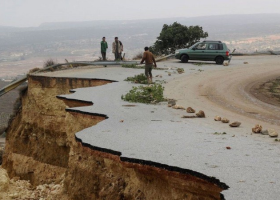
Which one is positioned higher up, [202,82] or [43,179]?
[202,82]

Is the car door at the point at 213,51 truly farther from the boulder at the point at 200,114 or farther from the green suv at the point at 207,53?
the boulder at the point at 200,114

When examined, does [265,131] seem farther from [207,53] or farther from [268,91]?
[207,53]

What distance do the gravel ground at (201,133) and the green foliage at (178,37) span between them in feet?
70.6

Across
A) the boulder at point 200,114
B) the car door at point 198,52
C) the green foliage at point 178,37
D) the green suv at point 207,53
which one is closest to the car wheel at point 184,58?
the green suv at point 207,53

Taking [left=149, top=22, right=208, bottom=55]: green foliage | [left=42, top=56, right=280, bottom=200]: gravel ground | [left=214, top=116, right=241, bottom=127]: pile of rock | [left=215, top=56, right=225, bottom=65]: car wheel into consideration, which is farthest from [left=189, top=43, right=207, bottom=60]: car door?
[left=214, top=116, right=241, bottom=127]: pile of rock

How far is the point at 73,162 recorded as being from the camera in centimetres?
1334

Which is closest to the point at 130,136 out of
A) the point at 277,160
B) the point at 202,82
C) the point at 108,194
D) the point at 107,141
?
the point at 107,141

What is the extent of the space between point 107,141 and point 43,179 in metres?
11.3

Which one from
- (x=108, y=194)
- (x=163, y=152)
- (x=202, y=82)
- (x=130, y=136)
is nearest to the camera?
(x=163, y=152)

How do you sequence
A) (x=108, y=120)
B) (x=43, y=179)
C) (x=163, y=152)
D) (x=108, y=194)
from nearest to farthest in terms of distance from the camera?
1. (x=163, y=152)
2. (x=108, y=194)
3. (x=108, y=120)
4. (x=43, y=179)

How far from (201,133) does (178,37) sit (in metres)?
33.0

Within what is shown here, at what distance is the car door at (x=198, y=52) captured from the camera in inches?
1309

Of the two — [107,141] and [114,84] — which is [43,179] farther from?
[107,141]

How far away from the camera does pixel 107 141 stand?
11758mm
